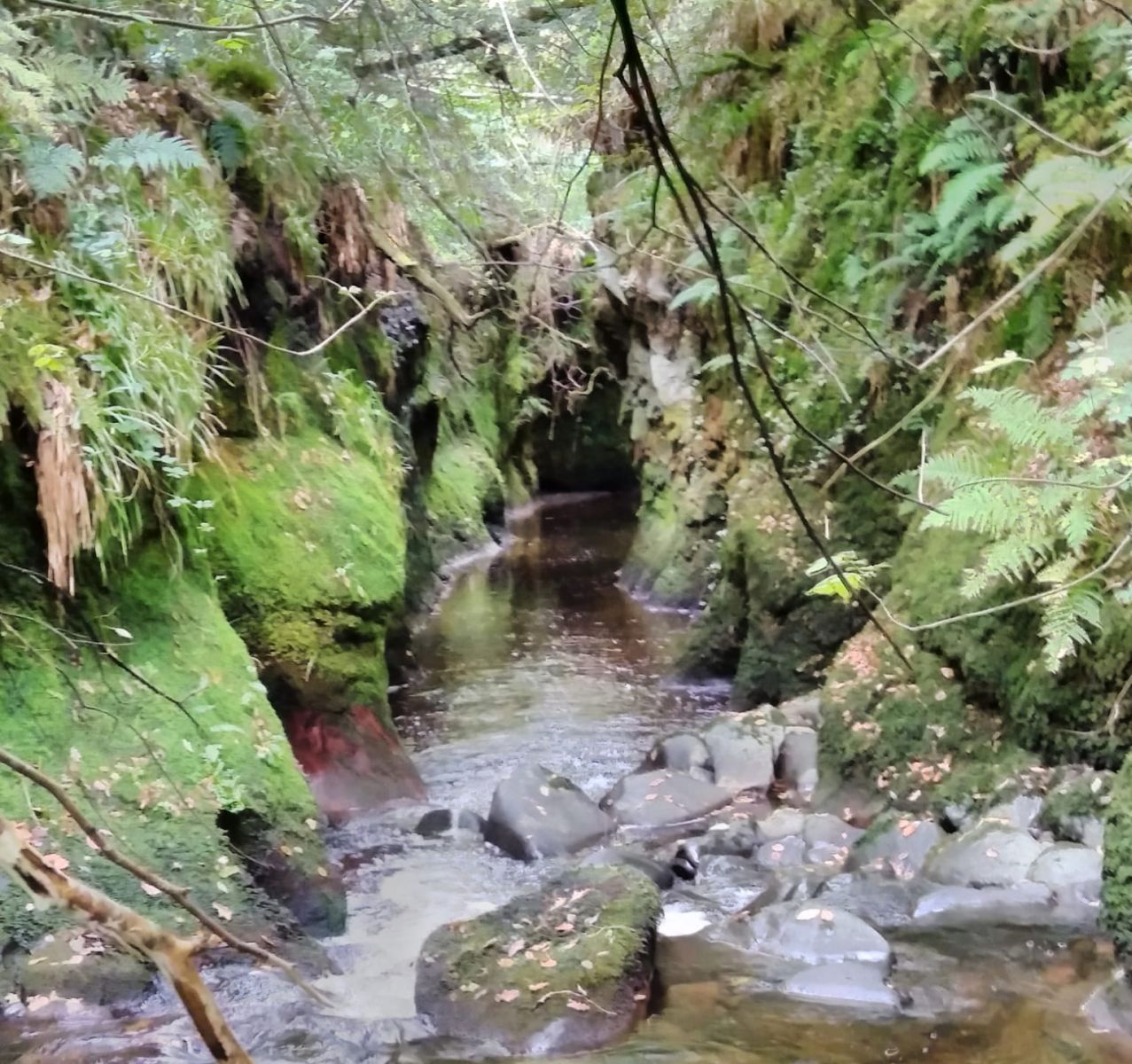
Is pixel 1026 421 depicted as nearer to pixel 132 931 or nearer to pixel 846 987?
pixel 846 987

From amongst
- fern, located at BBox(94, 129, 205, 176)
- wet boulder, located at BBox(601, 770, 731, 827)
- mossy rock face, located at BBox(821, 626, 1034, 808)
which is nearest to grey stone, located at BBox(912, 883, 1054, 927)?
mossy rock face, located at BBox(821, 626, 1034, 808)

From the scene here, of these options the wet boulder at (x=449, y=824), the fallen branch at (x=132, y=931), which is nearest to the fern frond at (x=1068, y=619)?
the wet boulder at (x=449, y=824)

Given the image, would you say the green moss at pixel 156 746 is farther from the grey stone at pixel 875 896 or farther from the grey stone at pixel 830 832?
the grey stone at pixel 830 832

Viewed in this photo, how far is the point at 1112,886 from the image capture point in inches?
153

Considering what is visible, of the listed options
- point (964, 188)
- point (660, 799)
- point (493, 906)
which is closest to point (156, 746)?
point (493, 906)

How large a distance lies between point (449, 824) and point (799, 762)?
2.20 m

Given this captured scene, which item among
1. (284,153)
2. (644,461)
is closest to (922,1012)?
(284,153)

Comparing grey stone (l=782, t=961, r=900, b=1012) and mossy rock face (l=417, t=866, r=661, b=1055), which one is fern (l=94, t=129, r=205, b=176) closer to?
mossy rock face (l=417, t=866, r=661, b=1055)

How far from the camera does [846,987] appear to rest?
3996 millimetres

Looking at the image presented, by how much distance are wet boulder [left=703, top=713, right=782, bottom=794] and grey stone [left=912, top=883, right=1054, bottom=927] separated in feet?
6.91

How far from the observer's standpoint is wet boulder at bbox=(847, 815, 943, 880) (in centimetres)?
496

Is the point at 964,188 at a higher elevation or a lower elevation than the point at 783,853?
higher

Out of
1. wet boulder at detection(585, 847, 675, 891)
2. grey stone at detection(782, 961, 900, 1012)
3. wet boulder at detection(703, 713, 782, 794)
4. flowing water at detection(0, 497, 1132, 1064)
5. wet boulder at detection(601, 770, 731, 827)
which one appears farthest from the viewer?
wet boulder at detection(703, 713, 782, 794)

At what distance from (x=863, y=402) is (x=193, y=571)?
445cm
